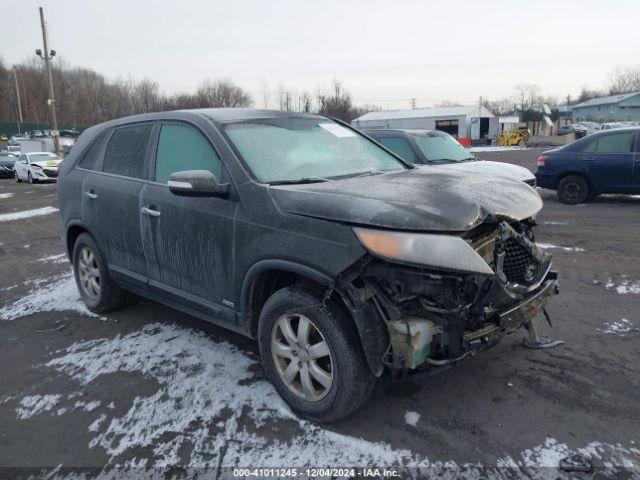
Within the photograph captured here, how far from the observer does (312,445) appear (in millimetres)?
2811

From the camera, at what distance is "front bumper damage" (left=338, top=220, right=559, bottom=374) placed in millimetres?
2580

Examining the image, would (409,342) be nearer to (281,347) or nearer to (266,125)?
(281,347)

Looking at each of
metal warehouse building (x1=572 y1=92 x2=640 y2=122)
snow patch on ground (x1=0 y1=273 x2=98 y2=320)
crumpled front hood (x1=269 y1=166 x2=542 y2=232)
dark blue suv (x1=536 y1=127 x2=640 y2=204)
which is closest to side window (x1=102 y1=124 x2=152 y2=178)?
snow patch on ground (x1=0 y1=273 x2=98 y2=320)

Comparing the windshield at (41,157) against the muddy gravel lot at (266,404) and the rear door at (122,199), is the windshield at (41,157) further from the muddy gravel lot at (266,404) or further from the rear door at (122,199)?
the rear door at (122,199)

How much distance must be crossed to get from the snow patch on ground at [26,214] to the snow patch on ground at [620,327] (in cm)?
1242

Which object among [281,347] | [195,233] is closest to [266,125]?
[195,233]

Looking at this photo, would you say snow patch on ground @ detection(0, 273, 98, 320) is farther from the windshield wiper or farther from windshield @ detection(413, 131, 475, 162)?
windshield @ detection(413, 131, 475, 162)

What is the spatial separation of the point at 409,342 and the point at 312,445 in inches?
33.2

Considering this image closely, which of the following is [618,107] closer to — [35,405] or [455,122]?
[455,122]

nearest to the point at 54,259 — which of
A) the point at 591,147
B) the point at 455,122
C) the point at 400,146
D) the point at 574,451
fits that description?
the point at 400,146

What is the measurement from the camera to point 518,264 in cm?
307

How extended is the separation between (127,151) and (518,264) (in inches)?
133

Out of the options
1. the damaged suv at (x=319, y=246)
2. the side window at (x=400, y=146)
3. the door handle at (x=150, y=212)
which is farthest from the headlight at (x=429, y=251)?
the side window at (x=400, y=146)

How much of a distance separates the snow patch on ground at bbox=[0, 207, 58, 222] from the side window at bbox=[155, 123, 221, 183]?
32.3 ft
